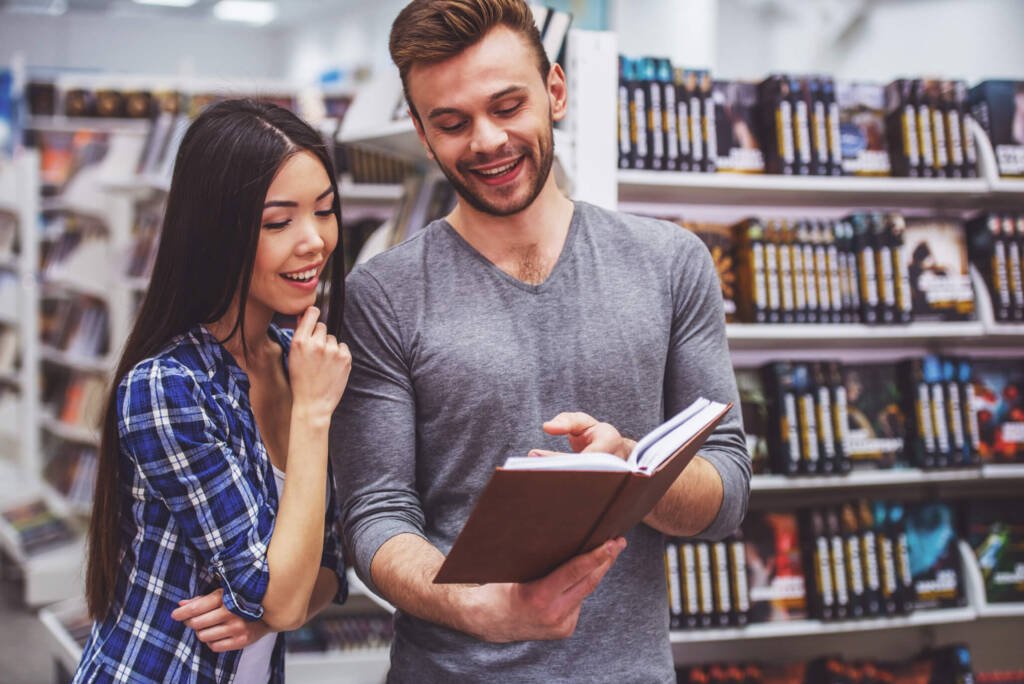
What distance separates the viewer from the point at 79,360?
4.60 metres

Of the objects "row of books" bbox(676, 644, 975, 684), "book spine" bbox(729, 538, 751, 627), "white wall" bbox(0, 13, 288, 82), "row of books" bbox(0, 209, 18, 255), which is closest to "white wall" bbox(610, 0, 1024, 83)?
"book spine" bbox(729, 538, 751, 627)

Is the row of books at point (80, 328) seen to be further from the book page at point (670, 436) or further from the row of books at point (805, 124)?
the book page at point (670, 436)

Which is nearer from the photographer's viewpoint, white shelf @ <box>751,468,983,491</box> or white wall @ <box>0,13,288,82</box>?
white shelf @ <box>751,468,983,491</box>

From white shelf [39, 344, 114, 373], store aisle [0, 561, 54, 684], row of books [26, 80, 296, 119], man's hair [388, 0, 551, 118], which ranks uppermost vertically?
row of books [26, 80, 296, 119]

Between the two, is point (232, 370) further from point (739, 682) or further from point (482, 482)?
point (739, 682)

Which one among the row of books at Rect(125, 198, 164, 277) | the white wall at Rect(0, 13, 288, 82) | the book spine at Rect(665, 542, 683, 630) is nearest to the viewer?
the book spine at Rect(665, 542, 683, 630)

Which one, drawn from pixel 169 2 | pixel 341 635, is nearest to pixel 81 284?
pixel 341 635

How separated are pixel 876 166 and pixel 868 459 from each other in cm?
90

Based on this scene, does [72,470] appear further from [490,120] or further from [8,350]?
[490,120]

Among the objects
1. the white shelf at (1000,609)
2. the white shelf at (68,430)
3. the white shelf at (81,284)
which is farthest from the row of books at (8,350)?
the white shelf at (1000,609)

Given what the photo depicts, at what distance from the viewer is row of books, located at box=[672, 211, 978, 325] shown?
2.55 metres

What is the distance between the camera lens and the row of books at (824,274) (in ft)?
8.36

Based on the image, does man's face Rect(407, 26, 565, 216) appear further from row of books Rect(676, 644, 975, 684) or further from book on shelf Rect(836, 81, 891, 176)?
row of books Rect(676, 644, 975, 684)

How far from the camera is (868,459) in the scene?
258 cm
